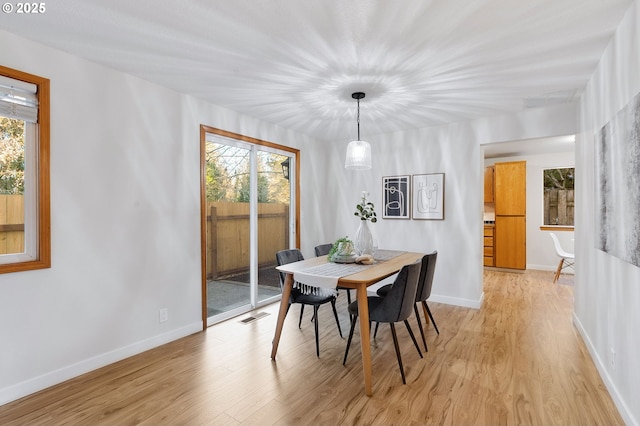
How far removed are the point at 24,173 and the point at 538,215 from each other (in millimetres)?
7732

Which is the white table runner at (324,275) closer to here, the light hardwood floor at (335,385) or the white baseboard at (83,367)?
the light hardwood floor at (335,385)

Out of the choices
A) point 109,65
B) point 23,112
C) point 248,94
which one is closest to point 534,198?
point 248,94

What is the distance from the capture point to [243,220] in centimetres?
393

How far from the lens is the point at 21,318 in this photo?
2123 millimetres

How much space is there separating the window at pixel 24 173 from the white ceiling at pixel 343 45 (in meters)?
0.38

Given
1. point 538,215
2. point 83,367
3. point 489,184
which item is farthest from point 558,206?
point 83,367

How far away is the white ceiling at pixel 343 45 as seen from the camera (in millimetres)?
1808

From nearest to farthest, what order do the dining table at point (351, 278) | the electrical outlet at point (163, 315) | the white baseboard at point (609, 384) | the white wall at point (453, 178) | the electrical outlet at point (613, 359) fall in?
the white baseboard at point (609, 384), the electrical outlet at point (613, 359), the dining table at point (351, 278), the electrical outlet at point (163, 315), the white wall at point (453, 178)

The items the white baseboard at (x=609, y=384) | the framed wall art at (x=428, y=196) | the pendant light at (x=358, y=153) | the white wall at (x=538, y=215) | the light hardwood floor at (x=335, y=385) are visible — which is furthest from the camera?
the white wall at (x=538, y=215)

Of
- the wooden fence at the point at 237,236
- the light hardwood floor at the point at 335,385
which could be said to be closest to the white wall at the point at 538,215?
the light hardwood floor at the point at 335,385

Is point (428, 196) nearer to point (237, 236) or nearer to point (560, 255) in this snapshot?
point (237, 236)

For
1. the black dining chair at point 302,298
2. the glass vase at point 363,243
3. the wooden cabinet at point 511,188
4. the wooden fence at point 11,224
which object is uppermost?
the wooden cabinet at point 511,188

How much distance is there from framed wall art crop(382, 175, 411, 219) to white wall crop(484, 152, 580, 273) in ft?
11.0

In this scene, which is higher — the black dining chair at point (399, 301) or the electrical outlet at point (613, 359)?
the black dining chair at point (399, 301)
